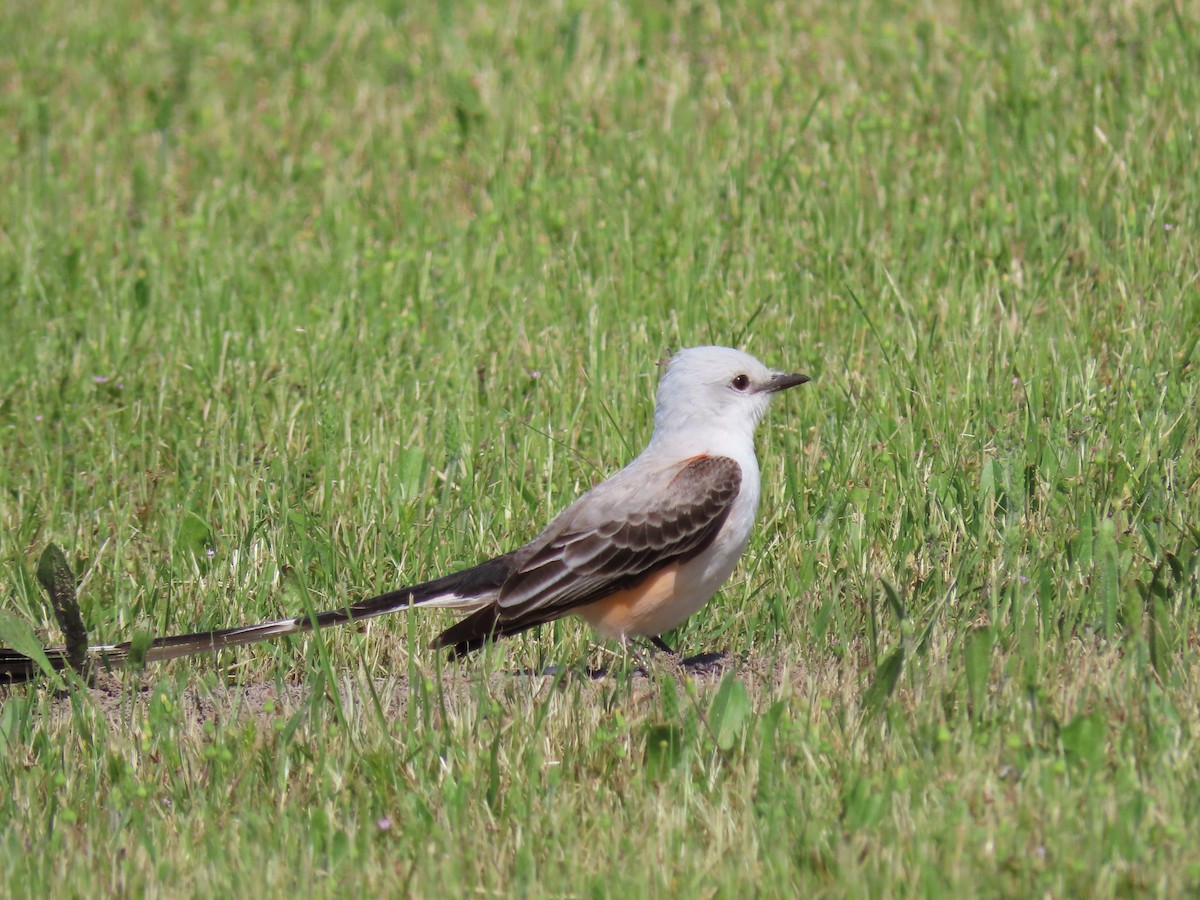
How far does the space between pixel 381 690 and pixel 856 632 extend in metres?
1.77

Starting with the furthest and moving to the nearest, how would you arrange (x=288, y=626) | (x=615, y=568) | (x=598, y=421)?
(x=598, y=421) → (x=615, y=568) → (x=288, y=626)

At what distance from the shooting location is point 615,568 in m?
5.71

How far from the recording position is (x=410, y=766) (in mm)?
4789

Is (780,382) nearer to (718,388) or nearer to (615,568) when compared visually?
(718,388)

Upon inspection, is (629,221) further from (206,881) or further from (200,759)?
(206,881)

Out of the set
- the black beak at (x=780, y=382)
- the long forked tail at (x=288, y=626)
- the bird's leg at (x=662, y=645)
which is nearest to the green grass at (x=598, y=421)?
the long forked tail at (x=288, y=626)

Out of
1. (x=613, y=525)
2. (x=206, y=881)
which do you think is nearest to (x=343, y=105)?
(x=613, y=525)

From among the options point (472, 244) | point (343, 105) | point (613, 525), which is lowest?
point (613, 525)

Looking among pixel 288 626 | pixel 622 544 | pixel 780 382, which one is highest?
pixel 780 382

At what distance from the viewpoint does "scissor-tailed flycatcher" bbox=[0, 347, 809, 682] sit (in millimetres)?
5621

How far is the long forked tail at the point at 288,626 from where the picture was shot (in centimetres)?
552

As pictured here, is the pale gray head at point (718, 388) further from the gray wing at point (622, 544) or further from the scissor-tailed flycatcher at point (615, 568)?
the gray wing at point (622, 544)

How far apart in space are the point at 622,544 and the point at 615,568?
0.09m

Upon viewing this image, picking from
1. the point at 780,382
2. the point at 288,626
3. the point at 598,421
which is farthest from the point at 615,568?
the point at 598,421
